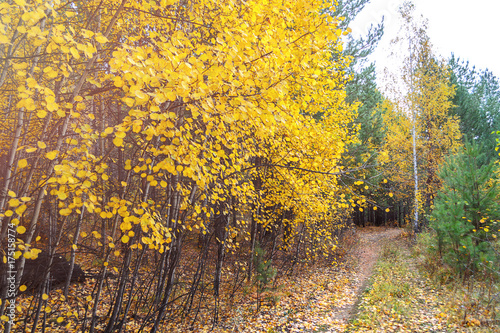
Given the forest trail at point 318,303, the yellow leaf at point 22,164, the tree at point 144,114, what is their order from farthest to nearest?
the forest trail at point 318,303 → the tree at point 144,114 → the yellow leaf at point 22,164

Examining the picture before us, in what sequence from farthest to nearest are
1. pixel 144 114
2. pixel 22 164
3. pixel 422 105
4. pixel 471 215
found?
pixel 422 105 < pixel 471 215 < pixel 144 114 < pixel 22 164

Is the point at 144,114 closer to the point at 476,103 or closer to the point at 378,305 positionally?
the point at 378,305

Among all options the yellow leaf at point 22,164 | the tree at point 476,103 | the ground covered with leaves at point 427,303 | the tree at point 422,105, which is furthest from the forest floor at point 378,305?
Result: the tree at point 476,103

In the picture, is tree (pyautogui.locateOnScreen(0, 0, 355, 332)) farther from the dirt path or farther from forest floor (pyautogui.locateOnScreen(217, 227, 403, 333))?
the dirt path

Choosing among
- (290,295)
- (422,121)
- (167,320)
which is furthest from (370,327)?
(422,121)

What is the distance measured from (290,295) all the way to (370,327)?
239 cm

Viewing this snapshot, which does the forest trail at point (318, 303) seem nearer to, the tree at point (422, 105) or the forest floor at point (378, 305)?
the forest floor at point (378, 305)

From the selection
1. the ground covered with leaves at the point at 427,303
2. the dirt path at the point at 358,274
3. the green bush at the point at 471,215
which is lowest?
the dirt path at the point at 358,274

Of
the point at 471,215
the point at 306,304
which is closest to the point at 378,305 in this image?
the point at 306,304

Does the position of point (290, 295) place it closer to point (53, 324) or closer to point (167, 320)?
point (167, 320)

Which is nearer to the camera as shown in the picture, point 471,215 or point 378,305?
point 378,305

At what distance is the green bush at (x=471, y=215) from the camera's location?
6078 mm

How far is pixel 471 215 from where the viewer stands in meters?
6.40

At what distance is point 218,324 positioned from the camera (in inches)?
213
